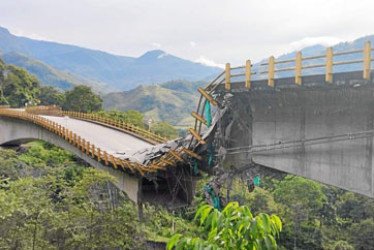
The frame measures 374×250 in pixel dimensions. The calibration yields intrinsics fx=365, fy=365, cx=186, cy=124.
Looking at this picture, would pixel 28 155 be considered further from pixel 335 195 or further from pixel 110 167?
pixel 335 195

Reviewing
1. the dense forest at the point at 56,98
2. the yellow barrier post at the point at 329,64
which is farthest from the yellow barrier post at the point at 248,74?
the dense forest at the point at 56,98

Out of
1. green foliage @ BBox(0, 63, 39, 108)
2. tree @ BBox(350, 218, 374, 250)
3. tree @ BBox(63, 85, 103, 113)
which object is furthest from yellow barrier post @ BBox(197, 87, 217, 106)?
green foliage @ BBox(0, 63, 39, 108)

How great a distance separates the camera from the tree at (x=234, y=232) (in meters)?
3.89

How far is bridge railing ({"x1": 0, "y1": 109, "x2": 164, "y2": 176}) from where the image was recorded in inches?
720

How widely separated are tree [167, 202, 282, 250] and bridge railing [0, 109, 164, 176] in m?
12.5

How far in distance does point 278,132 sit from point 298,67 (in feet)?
8.66

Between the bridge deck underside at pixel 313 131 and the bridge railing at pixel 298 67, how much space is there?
43cm

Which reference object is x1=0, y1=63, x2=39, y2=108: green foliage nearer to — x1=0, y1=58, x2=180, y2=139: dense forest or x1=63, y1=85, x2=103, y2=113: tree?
x1=0, y1=58, x2=180, y2=139: dense forest

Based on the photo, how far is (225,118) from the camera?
45.5 feet

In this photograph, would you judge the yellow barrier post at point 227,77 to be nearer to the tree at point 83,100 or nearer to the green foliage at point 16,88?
the tree at point 83,100

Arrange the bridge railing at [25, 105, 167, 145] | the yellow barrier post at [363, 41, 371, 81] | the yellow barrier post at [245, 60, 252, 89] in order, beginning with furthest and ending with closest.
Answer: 1. the bridge railing at [25, 105, 167, 145]
2. the yellow barrier post at [245, 60, 252, 89]
3. the yellow barrier post at [363, 41, 371, 81]

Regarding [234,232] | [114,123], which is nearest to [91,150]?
[114,123]

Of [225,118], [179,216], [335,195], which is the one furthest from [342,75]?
[335,195]

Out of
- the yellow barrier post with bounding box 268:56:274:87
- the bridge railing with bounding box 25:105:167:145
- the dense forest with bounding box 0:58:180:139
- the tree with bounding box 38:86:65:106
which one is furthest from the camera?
the tree with bounding box 38:86:65:106
